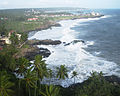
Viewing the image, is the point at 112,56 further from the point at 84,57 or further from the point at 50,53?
the point at 50,53

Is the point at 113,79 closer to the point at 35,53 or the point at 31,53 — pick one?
the point at 35,53

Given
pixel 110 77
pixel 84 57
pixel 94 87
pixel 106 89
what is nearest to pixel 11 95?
pixel 94 87

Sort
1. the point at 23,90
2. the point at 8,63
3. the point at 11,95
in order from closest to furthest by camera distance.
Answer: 1. the point at 11,95
2. the point at 23,90
3. the point at 8,63

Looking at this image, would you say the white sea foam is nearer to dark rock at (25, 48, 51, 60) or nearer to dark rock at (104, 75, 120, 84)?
dark rock at (25, 48, 51, 60)

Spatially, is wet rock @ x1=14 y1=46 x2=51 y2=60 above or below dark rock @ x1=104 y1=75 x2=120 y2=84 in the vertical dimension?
A: below

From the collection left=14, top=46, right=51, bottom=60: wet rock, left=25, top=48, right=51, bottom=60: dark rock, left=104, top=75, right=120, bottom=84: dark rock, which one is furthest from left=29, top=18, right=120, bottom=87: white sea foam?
left=104, top=75, right=120, bottom=84: dark rock

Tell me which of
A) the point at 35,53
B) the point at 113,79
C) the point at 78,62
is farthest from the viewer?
the point at 35,53

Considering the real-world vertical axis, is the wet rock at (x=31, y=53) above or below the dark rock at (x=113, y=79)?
below

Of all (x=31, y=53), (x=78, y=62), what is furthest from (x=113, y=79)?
(x=31, y=53)

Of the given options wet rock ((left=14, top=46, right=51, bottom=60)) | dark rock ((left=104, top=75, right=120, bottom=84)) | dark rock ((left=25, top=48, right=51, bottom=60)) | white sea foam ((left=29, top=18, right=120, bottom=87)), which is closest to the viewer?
dark rock ((left=104, top=75, right=120, bottom=84))

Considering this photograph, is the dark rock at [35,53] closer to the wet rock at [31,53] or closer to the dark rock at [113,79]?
the wet rock at [31,53]

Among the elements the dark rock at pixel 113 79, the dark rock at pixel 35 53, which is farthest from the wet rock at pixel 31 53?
the dark rock at pixel 113 79
